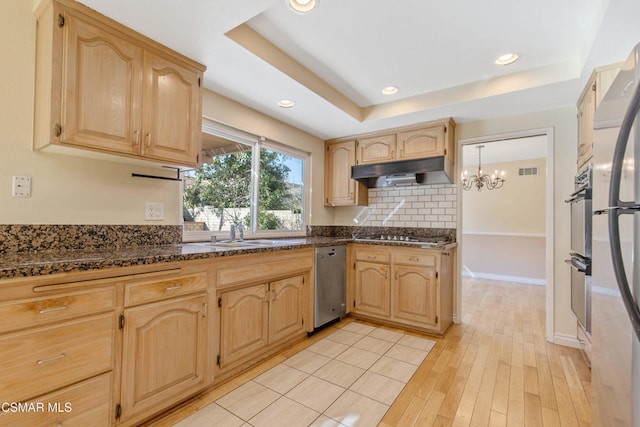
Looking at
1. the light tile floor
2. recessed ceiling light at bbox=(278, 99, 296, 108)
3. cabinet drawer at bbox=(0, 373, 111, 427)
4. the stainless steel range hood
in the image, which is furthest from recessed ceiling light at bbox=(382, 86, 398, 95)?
cabinet drawer at bbox=(0, 373, 111, 427)

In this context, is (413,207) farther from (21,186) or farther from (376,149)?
(21,186)

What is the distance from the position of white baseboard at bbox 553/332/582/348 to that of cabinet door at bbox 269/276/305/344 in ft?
7.85

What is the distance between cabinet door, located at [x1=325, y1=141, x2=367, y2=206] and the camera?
3703 millimetres

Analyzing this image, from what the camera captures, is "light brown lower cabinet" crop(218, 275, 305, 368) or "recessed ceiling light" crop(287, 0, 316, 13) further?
"light brown lower cabinet" crop(218, 275, 305, 368)

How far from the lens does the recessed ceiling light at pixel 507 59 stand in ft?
7.25

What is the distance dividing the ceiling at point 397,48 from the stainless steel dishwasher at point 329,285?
149cm

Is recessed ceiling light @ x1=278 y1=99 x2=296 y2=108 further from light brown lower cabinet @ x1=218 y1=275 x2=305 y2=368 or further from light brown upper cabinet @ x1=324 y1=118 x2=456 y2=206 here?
light brown lower cabinet @ x1=218 y1=275 x2=305 y2=368

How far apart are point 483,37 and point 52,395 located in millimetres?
3141

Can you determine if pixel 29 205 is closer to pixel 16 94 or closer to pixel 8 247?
pixel 8 247

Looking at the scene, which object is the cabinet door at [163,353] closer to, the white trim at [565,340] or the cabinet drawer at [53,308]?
the cabinet drawer at [53,308]

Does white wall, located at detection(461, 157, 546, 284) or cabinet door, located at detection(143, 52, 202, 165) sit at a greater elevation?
cabinet door, located at detection(143, 52, 202, 165)

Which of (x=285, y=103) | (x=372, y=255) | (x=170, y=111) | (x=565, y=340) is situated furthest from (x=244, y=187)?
(x=565, y=340)

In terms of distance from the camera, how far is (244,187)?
298 centimetres

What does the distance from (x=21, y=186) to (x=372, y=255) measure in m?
2.80
